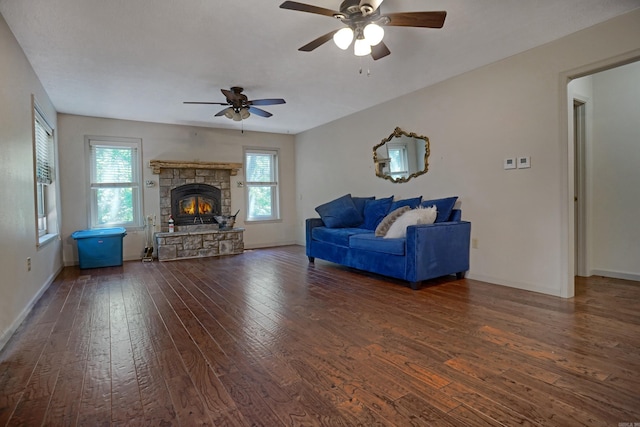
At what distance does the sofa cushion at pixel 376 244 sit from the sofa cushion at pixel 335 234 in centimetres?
15

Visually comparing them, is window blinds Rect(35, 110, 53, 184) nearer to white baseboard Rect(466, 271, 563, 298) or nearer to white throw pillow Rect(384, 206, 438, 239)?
white throw pillow Rect(384, 206, 438, 239)

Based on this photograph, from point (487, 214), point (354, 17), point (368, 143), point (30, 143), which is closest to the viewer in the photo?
point (354, 17)

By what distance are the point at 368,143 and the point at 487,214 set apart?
234cm

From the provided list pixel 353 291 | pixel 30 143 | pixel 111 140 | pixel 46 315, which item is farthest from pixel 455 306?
pixel 111 140

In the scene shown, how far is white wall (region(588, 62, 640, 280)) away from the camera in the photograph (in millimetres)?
3859

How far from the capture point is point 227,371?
1949 millimetres

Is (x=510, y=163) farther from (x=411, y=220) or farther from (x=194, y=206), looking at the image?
(x=194, y=206)

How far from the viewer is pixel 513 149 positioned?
362 cm

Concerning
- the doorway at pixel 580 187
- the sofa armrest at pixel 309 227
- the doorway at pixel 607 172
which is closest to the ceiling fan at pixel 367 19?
the doorway at pixel 607 172

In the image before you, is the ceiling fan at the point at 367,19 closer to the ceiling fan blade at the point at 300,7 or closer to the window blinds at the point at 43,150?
the ceiling fan blade at the point at 300,7

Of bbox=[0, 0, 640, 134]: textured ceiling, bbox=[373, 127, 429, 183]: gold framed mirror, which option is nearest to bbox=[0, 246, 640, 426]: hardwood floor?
bbox=[373, 127, 429, 183]: gold framed mirror

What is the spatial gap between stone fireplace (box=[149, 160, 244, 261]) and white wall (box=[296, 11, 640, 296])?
3.50 m

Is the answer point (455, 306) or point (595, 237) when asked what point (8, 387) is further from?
point (595, 237)

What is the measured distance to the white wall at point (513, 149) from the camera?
322 cm
